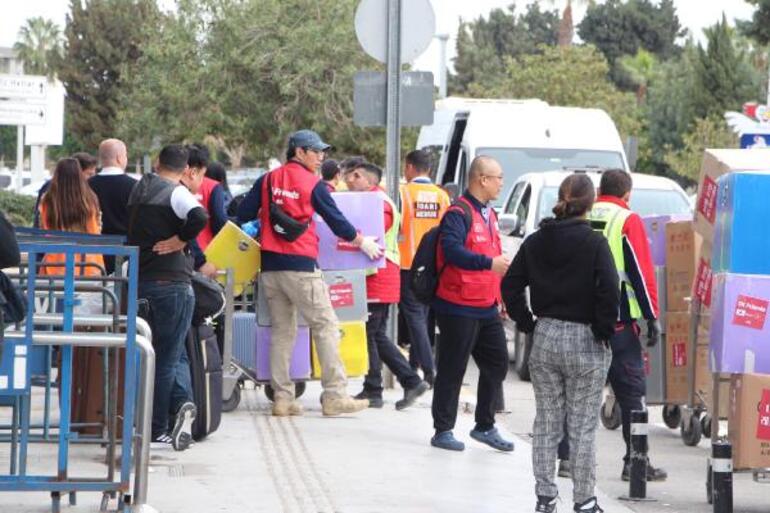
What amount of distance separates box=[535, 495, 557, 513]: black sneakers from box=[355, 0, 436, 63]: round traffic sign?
6147 mm

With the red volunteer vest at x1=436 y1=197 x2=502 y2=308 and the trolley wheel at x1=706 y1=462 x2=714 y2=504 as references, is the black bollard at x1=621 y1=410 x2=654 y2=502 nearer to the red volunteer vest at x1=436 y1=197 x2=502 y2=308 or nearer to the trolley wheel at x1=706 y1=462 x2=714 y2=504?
the trolley wheel at x1=706 y1=462 x2=714 y2=504

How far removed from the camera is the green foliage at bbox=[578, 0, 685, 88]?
284ft

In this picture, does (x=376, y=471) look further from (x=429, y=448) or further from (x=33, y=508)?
(x=33, y=508)

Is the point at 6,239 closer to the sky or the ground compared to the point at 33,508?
closer to the sky

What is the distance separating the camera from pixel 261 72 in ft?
133

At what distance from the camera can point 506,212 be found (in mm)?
18859

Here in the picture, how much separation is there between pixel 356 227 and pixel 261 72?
2823cm

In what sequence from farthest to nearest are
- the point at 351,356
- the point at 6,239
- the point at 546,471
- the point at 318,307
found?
the point at 351,356
the point at 318,307
the point at 546,471
the point at 6,239

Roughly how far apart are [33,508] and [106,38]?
59.6m

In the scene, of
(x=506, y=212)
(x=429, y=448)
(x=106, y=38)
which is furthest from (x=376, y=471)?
(x=106, y=38)

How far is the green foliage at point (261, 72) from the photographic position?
3975 cm

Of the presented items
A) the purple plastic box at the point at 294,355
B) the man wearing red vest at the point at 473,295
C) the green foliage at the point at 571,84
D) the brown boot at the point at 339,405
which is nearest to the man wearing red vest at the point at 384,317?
the purple plastic box at the point at 294,355

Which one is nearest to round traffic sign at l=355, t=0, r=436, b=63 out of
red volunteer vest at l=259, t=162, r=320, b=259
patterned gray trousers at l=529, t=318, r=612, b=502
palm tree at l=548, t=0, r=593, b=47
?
red volunteer vest at l=259, t=162, r=320, b=259

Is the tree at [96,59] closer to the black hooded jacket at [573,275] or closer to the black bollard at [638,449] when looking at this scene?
the black bollard at [638,449]
